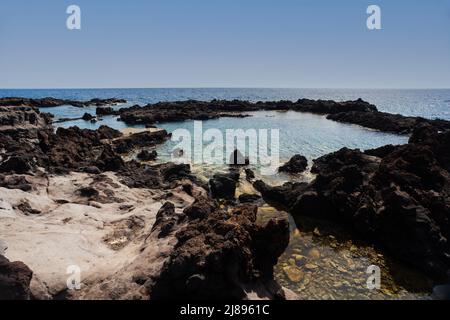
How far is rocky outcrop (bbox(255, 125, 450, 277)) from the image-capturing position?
15.2 m

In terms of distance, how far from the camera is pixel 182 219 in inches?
534

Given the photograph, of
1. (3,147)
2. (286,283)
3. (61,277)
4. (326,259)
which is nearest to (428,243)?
(326,259)

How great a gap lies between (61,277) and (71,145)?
843 inches

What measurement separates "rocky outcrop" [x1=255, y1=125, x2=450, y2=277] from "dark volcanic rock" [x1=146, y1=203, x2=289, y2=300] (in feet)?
22.6

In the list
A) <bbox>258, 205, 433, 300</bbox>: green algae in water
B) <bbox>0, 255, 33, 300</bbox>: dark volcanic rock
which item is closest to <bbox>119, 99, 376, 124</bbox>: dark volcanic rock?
<bbox>258, 205, 433, 300</bbox>: green algae in water

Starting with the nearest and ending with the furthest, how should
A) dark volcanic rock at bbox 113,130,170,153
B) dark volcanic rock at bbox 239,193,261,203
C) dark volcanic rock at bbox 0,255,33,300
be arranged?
dark volcanic rock at bbox 0,255,33,300 → dark volcanic rock at bbox 239,193,261,203 → dark volcanic rock at bbox 113,130,170,153

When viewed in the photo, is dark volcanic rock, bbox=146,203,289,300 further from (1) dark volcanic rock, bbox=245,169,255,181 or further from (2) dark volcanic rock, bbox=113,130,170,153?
(2) dark volcanic rock, bbox=113,130,170,153

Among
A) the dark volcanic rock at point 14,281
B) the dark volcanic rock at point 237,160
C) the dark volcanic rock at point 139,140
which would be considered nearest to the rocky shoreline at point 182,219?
the dark volcanic rock at point 14,281

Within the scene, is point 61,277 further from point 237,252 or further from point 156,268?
point 237,252

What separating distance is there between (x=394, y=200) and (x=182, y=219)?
1043cm

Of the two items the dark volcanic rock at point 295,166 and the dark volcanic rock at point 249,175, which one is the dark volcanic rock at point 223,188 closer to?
the dark volcanic rock at point 249,175

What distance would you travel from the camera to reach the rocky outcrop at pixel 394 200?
598 inches

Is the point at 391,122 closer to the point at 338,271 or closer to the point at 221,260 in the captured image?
the point at 338,271

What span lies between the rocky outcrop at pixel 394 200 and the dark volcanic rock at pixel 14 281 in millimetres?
14332
